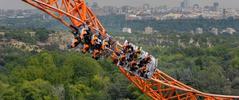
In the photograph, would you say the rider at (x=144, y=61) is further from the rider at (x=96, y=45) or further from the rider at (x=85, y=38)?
the rider at (x=85, y=38)

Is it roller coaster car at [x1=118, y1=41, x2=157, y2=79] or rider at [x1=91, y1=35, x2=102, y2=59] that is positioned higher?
rider at [x1=91, y1=35, x2=102, y2=59]

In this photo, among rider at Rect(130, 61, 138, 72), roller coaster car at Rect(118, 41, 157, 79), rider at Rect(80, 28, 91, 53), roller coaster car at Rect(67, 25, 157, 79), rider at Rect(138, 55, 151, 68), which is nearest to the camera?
rider at Rect(80, 28, 91, 53)

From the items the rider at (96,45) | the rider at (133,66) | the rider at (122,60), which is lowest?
the rider at (133,66)

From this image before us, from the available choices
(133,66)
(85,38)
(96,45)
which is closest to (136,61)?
(133,66)

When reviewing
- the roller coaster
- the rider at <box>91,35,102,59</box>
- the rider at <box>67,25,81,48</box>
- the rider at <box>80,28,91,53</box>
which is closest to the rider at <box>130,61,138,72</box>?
the roller coaster

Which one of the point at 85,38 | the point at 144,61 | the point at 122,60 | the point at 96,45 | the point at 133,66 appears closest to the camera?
the point at 85,38

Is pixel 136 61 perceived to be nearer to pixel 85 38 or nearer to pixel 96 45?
pixel 96 45

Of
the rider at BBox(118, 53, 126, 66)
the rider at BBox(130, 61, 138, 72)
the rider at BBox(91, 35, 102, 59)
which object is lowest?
the rider at BBox(130, 61, 138, 72)

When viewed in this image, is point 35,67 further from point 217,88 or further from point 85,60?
point 217,88

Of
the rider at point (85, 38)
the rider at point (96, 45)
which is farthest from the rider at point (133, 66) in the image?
the rider at point (85, 38)

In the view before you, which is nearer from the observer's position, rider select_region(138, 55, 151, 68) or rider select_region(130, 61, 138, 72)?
rider select_region(130, 61, 138, 72)

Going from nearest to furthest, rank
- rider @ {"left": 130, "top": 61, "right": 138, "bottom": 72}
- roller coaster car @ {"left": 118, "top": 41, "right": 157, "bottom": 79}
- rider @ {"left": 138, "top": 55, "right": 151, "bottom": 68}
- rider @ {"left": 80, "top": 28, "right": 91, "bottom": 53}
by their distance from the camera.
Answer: rider @ {"left": 80, "top": 28, "right": 91, "bottom": 53}
roller coaster car @ {"left": 118, "top": 41, "right": 157, "bottom": 79}
rider @ {"left": 130, "top": 61, "right": 138, "bottom": 72}
rider @ {"left": 138, "top": 55, "right": 151, "bottom": 68}

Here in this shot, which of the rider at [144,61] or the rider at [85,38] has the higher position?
the rider at [85,38]

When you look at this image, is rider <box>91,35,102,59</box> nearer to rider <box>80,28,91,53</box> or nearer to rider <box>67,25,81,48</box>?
rider <box>80,28,91,53</box>
